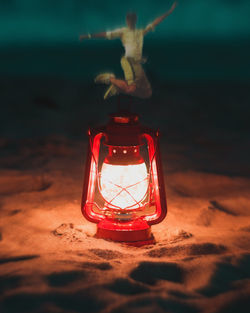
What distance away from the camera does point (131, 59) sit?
226cm

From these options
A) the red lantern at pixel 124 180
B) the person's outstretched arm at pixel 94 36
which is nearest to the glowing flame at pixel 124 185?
the red lantern at pixel 124 180

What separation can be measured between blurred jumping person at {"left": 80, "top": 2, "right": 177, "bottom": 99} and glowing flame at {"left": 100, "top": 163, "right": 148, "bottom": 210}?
45 cm

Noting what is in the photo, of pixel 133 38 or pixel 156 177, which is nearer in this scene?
pixel 133 38

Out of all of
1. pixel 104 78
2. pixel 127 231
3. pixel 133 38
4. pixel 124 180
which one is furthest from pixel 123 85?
pixel 127 231

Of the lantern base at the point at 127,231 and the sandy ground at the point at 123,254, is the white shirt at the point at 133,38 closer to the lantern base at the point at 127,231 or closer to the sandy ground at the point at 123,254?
the lantern base at the point at 127,231

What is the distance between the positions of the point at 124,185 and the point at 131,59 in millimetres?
737

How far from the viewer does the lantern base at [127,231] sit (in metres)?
2.37

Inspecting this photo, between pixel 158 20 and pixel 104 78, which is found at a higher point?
pixel 158 20

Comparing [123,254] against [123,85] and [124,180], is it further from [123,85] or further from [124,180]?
[123,85]

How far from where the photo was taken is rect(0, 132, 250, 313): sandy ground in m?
1.68

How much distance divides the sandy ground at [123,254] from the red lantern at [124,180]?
0.12 meters

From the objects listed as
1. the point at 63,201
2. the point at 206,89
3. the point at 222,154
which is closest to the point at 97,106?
the point at 206,89

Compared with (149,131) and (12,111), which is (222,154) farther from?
(12,111)

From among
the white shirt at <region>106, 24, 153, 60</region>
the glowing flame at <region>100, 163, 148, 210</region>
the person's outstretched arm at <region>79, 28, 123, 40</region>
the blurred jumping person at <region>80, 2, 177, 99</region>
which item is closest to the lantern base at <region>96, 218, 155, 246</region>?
the glowing flame at <region>100, 163, 148, 210</region>
